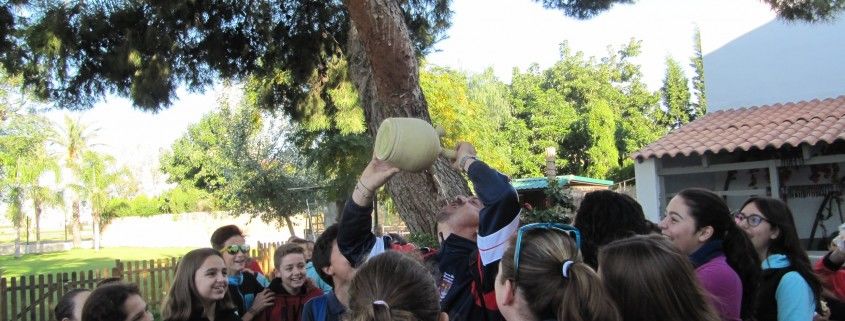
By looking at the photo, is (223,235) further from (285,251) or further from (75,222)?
(75,222)

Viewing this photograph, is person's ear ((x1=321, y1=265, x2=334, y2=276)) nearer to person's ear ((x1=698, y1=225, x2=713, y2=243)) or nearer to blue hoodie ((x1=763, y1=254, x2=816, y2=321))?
person's ear ((x1=698, y1=225, x2=713, y2=243))

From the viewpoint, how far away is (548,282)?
76.0 inches

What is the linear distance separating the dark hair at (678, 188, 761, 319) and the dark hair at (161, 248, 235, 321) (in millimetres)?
2388

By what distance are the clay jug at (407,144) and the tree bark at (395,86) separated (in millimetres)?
3366

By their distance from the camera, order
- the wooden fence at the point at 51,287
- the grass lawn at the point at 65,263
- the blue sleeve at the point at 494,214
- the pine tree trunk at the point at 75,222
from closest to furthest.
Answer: the blue sleeve at the point at 494,214 → the wooden fence at the point at 51,287 → the grass lawn at the point at 65,263 → the pine tree trunk at the point at 75,222

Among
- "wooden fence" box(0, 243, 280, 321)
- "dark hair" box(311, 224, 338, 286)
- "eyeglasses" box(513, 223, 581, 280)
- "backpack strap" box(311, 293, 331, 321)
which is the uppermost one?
"eyeglasses" box(513, 223, 581, 280)

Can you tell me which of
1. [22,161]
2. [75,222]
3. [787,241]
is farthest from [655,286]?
[75,222]

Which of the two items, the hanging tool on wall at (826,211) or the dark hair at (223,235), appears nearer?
the dark hair at (223,235)

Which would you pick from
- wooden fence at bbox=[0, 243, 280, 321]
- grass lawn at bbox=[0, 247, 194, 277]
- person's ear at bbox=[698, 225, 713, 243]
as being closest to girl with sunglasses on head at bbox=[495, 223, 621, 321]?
person's ear at bbox=[698, 225, 713, 243]

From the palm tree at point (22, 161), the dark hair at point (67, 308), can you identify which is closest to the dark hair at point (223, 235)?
the dark hair at point (67, 308)

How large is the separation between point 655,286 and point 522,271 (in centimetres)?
40

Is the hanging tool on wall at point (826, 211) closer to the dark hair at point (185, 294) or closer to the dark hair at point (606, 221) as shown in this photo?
the dark hair at point (606, 221)

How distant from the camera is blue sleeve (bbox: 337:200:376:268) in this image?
102 inches

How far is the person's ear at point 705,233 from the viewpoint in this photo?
8.64 ft
